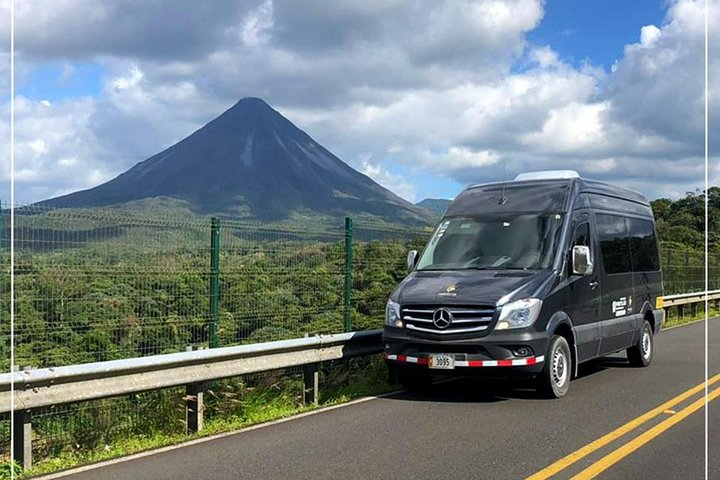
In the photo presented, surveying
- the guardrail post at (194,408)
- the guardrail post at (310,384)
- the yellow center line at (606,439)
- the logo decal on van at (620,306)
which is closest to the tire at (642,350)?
the logo decal on van at (620,306)

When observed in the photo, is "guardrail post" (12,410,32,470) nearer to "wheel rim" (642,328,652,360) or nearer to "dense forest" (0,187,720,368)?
"dense forest" (0,187,720,368)

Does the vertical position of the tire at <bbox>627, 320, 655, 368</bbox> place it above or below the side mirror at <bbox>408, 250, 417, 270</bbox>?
below

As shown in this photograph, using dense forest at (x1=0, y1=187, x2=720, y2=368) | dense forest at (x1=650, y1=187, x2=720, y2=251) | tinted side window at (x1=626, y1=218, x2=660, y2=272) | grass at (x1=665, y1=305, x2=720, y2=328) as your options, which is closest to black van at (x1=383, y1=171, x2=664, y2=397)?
tinted side window at (x1=626, y1=218, x2=660, y2=272)

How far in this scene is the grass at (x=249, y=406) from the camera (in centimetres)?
682

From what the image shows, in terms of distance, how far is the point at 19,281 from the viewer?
7.77 m

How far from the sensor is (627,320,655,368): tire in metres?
12.2

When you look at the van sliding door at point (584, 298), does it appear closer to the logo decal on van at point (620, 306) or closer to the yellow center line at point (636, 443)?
the logo decal on van at point (620, 306)

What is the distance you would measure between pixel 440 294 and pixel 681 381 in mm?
3974

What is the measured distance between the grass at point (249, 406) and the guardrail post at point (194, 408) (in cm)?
12

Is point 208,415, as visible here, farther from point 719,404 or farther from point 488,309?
point 719,404

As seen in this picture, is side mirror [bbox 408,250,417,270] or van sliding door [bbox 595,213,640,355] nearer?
side mirror [bbox 408,250,417,270]

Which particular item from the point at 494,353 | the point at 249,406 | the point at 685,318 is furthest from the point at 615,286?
the point at 685,318

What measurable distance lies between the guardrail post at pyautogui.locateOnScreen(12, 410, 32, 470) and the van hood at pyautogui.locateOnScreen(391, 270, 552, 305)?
4493mm

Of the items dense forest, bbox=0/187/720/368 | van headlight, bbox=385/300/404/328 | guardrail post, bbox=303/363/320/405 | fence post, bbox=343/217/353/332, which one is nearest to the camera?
dense forest, bbox=0/187/720/368
